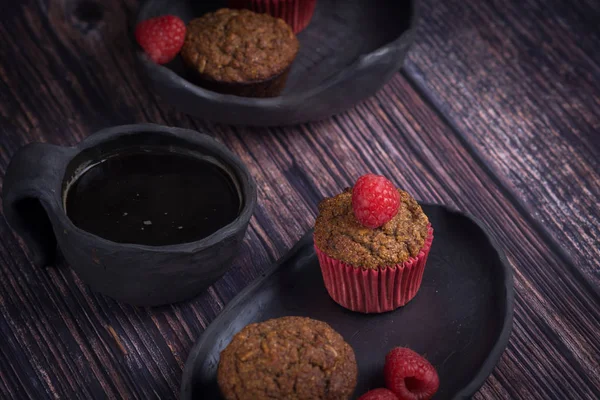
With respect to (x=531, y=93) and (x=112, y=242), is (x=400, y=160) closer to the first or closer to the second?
(x=531, y=93)

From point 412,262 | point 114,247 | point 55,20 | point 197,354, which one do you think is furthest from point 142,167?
point 55,20

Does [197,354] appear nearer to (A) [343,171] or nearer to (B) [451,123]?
(A) [343,171]

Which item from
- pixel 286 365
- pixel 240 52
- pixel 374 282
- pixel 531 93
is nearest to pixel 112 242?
pixel 286 365

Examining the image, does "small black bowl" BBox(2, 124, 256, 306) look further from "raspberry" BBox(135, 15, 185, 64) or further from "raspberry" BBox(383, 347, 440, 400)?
"raspberry" BBox(383, 347, 440, 400)

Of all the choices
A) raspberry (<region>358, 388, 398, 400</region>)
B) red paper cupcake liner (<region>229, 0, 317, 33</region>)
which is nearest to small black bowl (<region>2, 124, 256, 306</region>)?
raspberry (<region>358, 388, 398, 400</region>)

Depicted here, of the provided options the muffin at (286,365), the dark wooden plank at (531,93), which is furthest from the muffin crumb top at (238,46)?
the muffin at (286,365)

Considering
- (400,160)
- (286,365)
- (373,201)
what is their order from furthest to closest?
(400,160) → (373,201) → (286,365)
